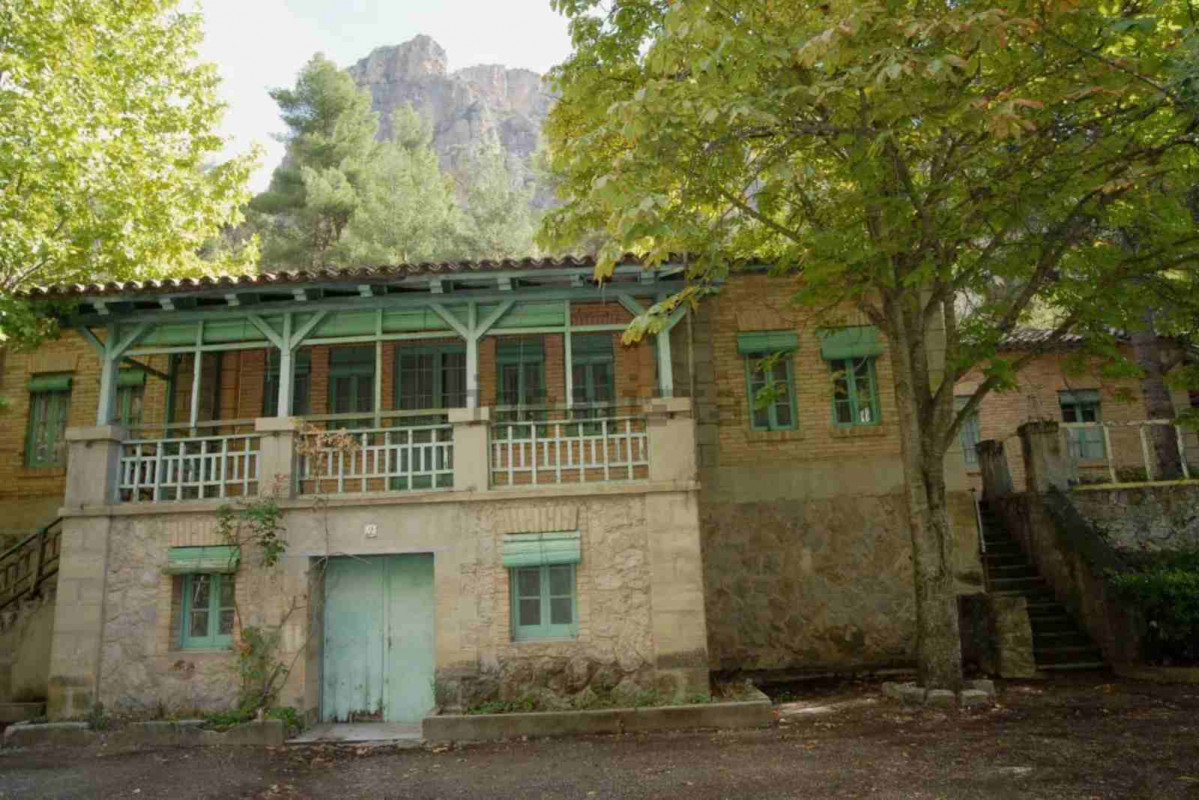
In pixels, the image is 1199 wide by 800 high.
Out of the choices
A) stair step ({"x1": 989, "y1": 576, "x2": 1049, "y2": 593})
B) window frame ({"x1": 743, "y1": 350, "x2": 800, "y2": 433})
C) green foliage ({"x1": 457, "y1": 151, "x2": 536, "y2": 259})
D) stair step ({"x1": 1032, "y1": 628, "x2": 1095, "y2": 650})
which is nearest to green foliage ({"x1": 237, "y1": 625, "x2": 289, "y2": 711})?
window frame ({"x1": 743, "y1": 350, "x2": 800, "y2": 433})

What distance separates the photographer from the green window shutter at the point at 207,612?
33.3 feet

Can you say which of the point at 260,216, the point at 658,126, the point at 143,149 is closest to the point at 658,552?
the point at 658,126

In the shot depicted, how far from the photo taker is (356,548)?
33.2ft

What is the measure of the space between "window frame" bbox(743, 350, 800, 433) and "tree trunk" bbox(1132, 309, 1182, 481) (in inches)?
299

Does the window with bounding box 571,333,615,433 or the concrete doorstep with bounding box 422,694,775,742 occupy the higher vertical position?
the window with bounding box 571,333,615,433

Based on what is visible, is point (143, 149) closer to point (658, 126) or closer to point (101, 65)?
point (101, 65)

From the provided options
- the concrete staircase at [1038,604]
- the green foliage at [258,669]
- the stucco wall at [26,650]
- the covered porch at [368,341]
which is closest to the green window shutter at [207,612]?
the green foliage at [258,669]

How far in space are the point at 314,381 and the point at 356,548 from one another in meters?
4.24

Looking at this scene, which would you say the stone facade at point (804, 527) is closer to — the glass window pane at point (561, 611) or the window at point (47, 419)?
the glass window pane at point (561, 611)

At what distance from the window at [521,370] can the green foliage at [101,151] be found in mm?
6181

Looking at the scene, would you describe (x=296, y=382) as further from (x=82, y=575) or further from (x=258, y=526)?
(x=82, y=575)

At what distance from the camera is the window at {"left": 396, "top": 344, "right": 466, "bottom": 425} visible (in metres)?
13.2

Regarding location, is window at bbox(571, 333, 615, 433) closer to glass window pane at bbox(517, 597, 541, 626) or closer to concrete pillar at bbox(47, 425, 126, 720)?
glass window pane at bbox(517, 597, 541, 626)

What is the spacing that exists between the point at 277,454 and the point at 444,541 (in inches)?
96.9
